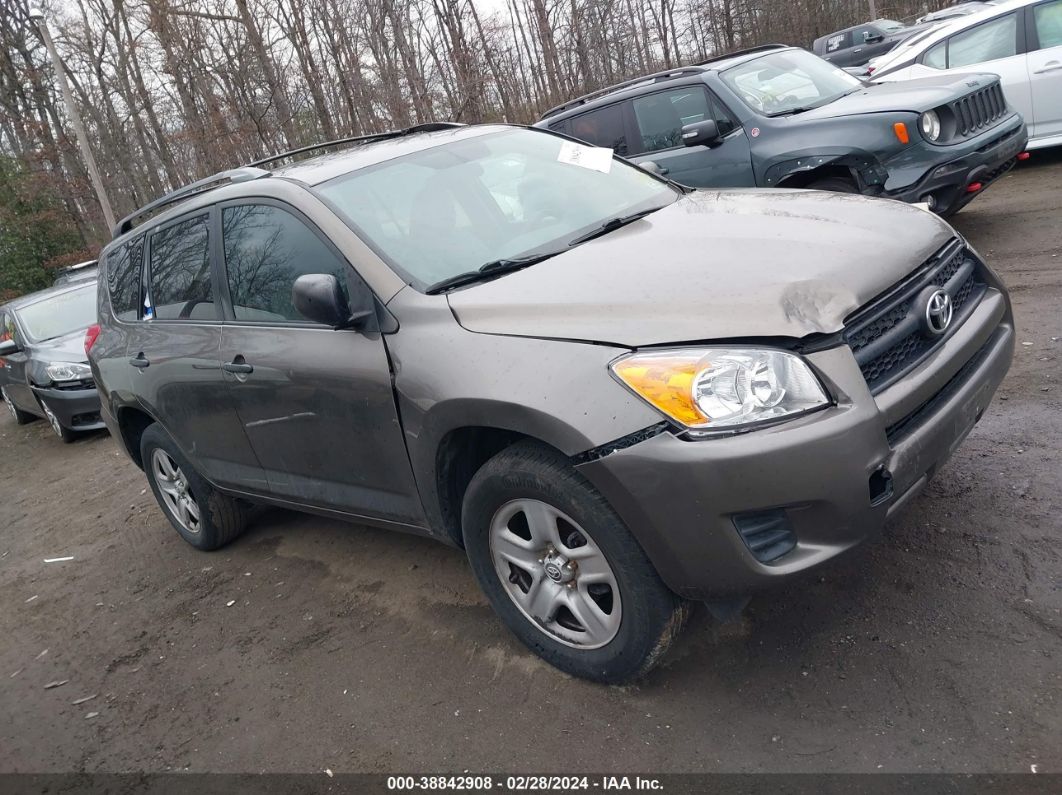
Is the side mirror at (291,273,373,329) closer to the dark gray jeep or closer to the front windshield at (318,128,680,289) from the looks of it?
the front windshield at (318,128,680,289)

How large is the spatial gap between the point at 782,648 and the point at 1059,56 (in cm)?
781

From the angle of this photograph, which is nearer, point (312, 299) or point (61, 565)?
point (312, 299)

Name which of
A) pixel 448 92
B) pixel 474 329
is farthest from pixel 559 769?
pixel 448 92

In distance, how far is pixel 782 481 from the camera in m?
2.28

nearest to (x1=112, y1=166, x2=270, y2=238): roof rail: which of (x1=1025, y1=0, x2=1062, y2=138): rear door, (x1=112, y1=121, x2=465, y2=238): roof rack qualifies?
(x1=112, y1=121, x2=465, y2=238): roof rack

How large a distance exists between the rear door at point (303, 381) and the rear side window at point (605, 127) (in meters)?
4.82

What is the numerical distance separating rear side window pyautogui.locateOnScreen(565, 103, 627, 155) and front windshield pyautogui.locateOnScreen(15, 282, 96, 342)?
5.83 metres

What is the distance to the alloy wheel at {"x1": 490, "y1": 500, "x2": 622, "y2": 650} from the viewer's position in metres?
2.72

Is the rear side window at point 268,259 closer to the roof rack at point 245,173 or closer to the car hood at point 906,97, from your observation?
the roof rack at point 245,173

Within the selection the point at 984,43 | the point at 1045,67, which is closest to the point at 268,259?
the point at 1045,67

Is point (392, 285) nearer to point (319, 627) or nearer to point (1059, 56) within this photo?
point (319, 627)

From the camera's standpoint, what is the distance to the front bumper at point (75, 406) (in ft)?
28.5

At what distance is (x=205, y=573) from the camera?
187 inches

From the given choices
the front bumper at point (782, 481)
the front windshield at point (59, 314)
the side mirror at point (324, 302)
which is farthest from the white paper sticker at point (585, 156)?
the front windshield at point (59, 314)
